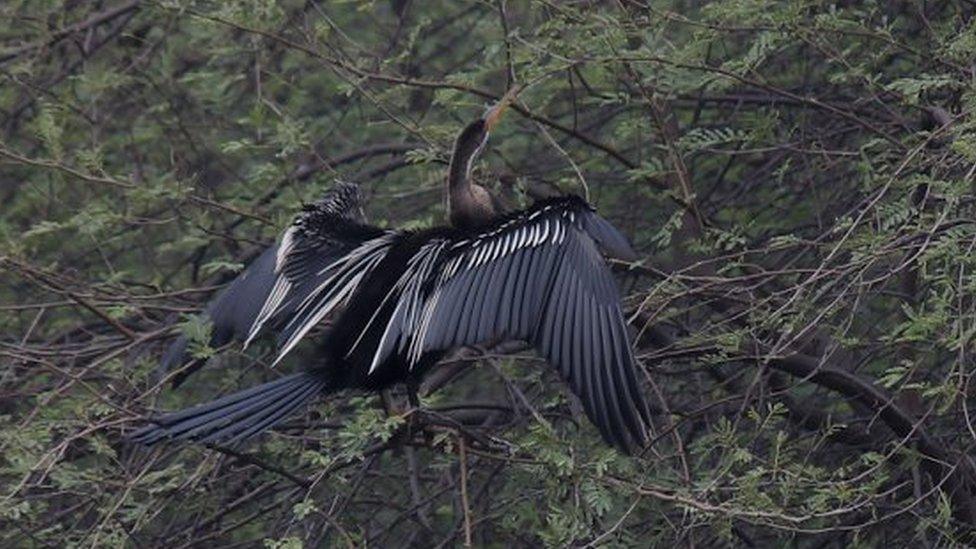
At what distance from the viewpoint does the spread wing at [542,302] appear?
3.34 m

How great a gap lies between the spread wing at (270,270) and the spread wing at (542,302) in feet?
1.08

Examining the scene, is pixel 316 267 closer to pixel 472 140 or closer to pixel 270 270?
pixel 270 270

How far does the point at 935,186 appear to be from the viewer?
3426 mm

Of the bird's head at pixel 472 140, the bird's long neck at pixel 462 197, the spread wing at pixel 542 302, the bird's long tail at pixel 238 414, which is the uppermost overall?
the bird's head at pixel 472 140

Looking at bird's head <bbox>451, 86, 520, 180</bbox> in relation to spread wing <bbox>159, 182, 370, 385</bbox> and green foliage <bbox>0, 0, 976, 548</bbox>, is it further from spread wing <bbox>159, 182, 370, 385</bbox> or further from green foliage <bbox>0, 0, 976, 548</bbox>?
spread wing <bbox>159, 182, 370, 385</bbox>

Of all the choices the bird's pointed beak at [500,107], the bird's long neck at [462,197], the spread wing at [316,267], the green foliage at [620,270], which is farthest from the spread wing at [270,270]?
the bird's pointed beak at [500,107]

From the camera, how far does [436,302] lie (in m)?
3.62

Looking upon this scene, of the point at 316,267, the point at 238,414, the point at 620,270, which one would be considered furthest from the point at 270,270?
the point at 620,270

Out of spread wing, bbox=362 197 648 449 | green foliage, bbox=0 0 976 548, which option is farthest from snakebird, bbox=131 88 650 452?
green foliage, bbox=0 0 976 548

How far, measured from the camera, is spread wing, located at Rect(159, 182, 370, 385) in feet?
13.3

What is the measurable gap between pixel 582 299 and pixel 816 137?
1.03 metres

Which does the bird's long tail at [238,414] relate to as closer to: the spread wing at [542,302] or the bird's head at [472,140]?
the spread wing at [542,302]

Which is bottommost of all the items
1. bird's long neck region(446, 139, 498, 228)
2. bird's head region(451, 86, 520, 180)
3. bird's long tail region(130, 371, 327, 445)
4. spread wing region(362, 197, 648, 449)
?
bird's long tail region(130, 371, 327, 445)

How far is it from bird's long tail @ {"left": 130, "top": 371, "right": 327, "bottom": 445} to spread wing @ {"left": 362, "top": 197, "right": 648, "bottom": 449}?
0.16 metres
